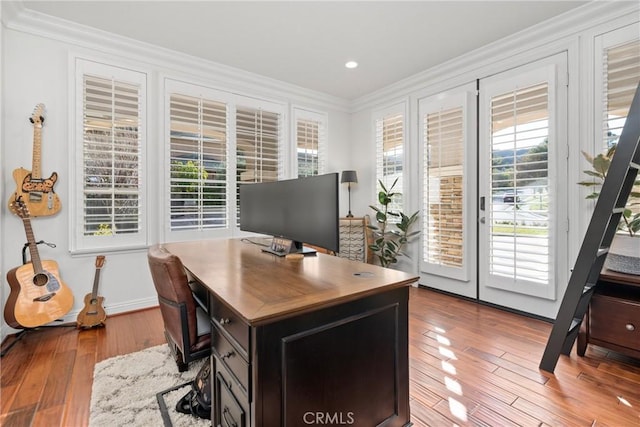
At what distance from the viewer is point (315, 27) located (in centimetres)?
280

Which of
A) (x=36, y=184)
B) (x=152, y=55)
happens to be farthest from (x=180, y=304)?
(x=152, y=55)

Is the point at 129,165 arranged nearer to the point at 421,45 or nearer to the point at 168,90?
the point at 168,90

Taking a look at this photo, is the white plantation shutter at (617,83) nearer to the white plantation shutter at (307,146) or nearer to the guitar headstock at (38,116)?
the white plantation shutter at (307,146)

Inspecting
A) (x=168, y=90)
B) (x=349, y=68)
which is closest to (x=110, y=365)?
(x=168, y=90)

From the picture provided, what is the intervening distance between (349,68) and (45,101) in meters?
3.09

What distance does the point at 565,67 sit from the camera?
8.99 ft

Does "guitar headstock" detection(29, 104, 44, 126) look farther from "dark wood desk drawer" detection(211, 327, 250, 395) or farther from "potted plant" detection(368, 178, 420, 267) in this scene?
"potted plant" detection(368, 178, 420, 267)

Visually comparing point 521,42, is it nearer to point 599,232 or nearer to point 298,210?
point 599,232

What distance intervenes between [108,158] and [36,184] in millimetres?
604

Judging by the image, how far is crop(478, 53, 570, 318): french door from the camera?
279 cm

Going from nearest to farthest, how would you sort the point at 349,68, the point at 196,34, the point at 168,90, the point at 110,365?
the point at 110,365 < the point at 196,34 < the point at 168,90 < the point at 349,68

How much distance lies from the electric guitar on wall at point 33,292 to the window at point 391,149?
377 cm

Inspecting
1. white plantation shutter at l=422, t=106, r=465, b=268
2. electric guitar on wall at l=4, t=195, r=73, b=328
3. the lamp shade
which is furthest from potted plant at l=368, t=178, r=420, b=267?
electric guitar on wall at l=4, t=195, r=73, b=328

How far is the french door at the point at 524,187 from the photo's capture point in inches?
110
